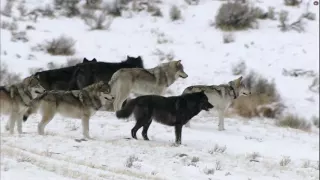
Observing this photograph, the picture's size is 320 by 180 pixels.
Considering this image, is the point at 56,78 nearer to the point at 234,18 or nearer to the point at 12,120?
the point at 12,120

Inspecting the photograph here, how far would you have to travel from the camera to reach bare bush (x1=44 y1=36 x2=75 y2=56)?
2484cm

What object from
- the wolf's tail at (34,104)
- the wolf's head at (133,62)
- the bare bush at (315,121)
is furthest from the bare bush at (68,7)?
the wolf's tail at (34,104)

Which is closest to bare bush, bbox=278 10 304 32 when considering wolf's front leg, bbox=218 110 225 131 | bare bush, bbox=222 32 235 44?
bare bush, bbox=222 32 235 44

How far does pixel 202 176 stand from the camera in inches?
381

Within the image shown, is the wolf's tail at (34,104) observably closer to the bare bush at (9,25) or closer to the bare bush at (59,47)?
the bare bush at (59,47)

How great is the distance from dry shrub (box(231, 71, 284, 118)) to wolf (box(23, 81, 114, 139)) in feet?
27.5

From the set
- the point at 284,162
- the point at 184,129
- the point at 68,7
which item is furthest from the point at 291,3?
the point at 284,162

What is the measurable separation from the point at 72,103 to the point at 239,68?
1306 centimetres

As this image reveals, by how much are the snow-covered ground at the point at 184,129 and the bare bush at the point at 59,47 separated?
0.53 metres

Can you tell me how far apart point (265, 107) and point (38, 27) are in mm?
11576

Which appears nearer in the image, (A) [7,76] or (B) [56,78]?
(B) [56,78]

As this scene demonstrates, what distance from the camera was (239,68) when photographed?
24078 mm

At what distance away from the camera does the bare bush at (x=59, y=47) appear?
2484 cm

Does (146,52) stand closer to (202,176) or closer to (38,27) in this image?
(38,27)
